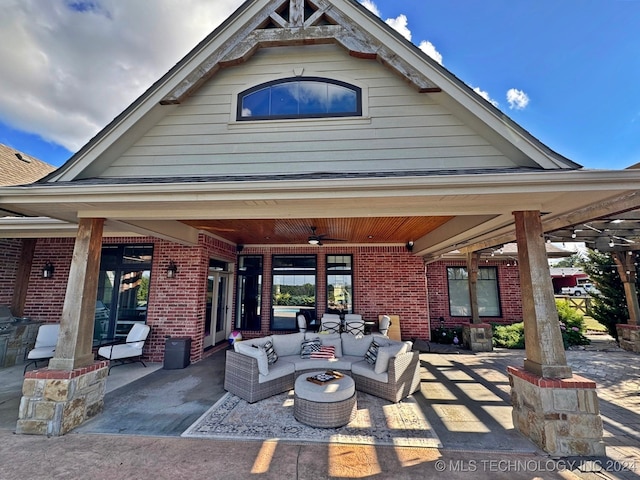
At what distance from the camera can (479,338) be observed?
825cm

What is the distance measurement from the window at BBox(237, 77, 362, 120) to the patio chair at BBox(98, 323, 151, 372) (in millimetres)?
5461

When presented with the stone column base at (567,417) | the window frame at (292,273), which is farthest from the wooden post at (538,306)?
the window frame at (292,273)

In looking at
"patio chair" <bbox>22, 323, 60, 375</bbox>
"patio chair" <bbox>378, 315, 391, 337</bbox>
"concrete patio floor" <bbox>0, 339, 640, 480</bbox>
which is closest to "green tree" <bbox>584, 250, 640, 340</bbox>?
"concrete patio floor" <bbox>0, 339, 640, 480</bbox>

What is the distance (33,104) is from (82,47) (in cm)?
369

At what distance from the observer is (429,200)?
357 cm

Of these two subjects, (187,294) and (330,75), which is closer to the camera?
(330,75)

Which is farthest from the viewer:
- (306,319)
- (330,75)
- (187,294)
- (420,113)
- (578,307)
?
(578,307)

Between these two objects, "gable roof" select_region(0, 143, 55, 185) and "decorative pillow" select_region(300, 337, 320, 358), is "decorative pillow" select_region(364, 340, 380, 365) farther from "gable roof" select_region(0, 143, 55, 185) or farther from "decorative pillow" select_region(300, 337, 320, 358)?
"gable roof" select_region(0, 143, 55, 185)

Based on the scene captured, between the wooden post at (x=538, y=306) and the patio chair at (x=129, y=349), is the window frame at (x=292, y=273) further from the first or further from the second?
the wooden post at (x=538, y=306)

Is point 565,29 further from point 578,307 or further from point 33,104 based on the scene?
point 578,307

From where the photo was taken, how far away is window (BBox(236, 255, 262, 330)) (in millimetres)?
9062

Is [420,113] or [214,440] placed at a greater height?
[420,113]

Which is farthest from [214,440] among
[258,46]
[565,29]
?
[565,29]

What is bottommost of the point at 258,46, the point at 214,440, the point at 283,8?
the point at 214,440
